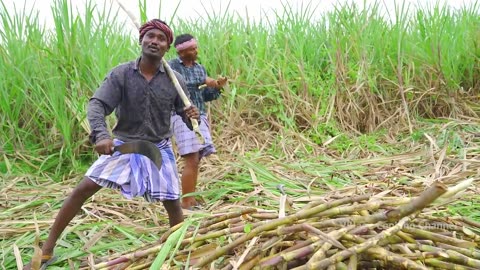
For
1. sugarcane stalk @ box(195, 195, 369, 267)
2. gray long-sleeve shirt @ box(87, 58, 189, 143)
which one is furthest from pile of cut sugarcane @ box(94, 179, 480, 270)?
gray long-sleeve shirt @ box(87, 58, 189, 143)

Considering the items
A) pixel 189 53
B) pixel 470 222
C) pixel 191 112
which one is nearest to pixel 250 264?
pixel 470 222

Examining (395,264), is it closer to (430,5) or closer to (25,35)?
(25,35)

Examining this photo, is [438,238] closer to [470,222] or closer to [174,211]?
[470,222]

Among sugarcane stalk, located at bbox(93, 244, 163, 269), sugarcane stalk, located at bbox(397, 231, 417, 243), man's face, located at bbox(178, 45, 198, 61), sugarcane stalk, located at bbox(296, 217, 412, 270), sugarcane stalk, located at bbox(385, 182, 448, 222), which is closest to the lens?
sugarcane stalk, located at bbox(385, 182, 448, 222)

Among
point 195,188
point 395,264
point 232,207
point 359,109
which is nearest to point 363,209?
point 395,264

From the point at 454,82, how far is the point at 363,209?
3.67 m

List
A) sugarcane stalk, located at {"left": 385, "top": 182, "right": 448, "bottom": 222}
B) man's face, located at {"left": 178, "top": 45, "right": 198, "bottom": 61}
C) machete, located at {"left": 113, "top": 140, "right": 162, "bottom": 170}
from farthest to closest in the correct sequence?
1. man's face, located at {"left": 178, "top": 45, "right": 198, "bottom": 61}
2. machete, located at {"left": 113, "top": 140, "right": 162, "bottom": 170}
3. sugarcane stalk, located at {"left": 385, "top": 182, "right": 448, "bottom": 222}

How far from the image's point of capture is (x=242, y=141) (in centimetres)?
396

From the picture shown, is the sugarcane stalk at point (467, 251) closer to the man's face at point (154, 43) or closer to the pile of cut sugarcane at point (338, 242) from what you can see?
the pile of cut sugarcane at point (338, 242)

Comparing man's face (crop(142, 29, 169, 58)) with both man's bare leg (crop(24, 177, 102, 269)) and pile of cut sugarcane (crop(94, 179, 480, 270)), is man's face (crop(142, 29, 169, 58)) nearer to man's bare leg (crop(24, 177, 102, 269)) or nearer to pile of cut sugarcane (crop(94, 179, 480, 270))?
man's bare leg (crop(24, 177, 102, 269))

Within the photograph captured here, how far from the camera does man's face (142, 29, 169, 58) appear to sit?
2.14 meters

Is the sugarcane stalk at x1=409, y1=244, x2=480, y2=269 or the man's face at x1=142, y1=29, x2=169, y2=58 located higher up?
the man's face at x1=142, y1=29, x2=169, y2=58

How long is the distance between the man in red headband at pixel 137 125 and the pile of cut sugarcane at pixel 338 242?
Result: 0.75 metres

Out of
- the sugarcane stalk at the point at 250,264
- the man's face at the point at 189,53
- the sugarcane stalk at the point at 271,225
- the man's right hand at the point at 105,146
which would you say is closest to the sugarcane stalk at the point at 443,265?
the sugarcane stalk at the point at 271,225
